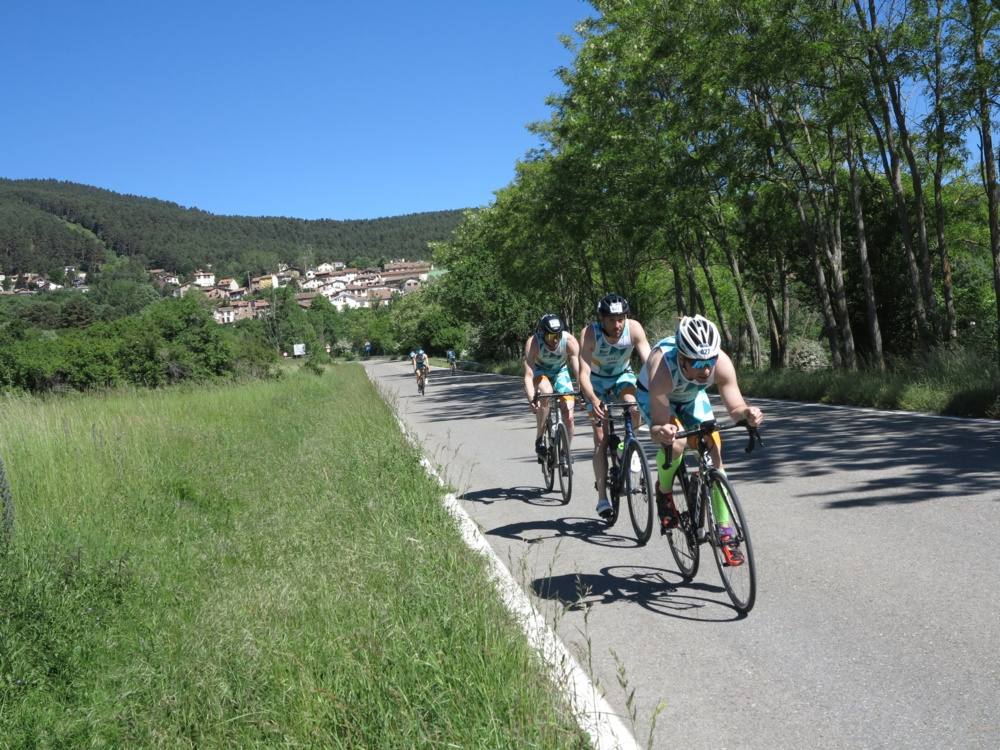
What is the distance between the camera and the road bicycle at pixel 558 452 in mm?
8609

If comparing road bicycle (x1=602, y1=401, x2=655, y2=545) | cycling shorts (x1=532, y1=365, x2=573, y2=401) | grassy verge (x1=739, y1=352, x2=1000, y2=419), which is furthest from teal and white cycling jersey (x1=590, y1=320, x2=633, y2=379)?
grassy verge (x1=739, y1=352, x2=1000, y2=419)

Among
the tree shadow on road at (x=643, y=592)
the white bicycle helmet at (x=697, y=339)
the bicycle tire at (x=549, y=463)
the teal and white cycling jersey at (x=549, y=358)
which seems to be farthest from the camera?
→ the bicycle tire at (x=549, y=463)

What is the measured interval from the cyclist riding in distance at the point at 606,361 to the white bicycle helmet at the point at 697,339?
1818 millimetres

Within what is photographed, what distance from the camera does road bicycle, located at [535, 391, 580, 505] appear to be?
28.2ft

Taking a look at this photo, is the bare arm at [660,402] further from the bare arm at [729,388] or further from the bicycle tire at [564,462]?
the bicycle tire at [564,462]

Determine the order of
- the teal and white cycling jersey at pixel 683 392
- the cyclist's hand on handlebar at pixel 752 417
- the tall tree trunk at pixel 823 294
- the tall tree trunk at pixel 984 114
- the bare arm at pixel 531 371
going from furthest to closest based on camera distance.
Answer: the tall tree trunk at pixel 823 294 < the tall tree trunk at pixel 984 114 < the bare arm at pixel 531 371 < the teal and white cycling jersey at pixel 683 392 < the cyclist's hand on handlebar at pixel 752 417

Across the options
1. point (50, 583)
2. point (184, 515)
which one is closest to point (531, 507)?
point (184, 515)

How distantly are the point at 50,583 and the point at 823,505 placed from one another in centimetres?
579

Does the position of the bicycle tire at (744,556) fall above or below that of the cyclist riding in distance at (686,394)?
below

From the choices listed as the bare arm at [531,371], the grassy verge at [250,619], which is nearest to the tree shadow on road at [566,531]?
the grassy verge at [250,619]

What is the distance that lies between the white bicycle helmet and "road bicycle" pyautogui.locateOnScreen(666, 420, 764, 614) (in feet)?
Result: 1.37

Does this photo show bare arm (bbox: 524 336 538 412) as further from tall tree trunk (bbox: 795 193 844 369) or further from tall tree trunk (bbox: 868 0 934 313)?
tall tree trunk (bbox: 795 193 844 369)

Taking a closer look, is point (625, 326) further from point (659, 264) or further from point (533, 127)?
point (659, 264)

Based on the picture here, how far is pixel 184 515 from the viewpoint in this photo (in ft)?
26.9
